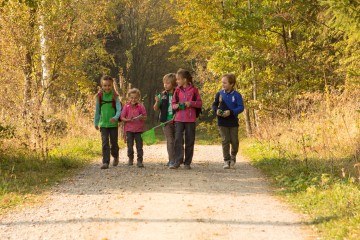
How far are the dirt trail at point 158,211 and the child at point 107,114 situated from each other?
Answer: 48.0 inches

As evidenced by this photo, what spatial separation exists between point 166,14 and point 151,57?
15.5 ft

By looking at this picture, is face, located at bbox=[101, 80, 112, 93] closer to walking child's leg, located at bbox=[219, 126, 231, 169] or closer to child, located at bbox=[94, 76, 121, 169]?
child, located at bbox=[94, 76, 121, 169]

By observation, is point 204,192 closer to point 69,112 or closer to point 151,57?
point 69,112

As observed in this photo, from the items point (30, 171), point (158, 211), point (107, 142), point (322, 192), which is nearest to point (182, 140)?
point (107, 142)

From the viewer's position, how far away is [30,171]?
1030 centimetres

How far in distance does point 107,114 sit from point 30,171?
2023mm

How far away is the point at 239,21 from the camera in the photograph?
17516 mm

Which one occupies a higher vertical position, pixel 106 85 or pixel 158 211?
pixel 106 85

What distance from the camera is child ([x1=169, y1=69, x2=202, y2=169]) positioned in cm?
1116

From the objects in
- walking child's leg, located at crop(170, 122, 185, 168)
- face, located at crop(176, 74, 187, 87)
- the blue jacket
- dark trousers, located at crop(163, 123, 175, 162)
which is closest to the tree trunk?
dark trousers, located at crop(163, 123, 175, 162)

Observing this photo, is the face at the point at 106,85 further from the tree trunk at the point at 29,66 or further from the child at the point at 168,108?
the tree trunk at the point at 29,66

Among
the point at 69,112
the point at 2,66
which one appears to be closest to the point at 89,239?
the point at 2,66

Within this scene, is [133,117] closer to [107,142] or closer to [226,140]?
[107,142]

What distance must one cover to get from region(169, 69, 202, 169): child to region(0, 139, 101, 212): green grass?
2.17 metres
